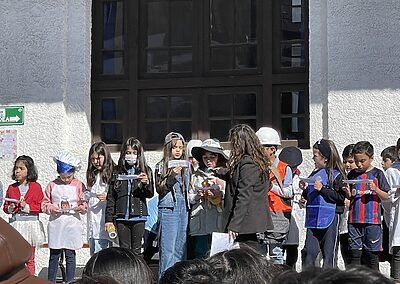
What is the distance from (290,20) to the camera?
8.33 meters

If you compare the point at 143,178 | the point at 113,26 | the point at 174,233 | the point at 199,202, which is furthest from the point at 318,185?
the point at 113,26

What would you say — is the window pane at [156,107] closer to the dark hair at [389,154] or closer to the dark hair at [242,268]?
the dark hair at [389,154]

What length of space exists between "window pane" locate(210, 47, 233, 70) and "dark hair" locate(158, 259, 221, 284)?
606 centimetres

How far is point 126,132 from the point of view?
8.60 meters

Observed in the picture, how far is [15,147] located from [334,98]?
11.7 feet

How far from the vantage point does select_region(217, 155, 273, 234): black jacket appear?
19.9ft

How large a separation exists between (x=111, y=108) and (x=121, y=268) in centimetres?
587

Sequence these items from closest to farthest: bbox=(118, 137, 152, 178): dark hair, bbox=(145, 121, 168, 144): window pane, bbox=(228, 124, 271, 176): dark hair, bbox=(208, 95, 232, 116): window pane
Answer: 1. bbox=(228, 124, 271, 176): dark hair
2. bbox=(118, 137, 152, 178): dark hair
3. bbox=(208, 95, 232, 116): window pane
4. bbox=(145, 121, 168, 144): window pane

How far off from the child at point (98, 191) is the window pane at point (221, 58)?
6.46 feet

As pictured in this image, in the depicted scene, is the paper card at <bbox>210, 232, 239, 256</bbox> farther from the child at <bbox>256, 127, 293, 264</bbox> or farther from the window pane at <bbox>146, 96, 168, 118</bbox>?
the window pane at <bbox>146, 96, 168, 118</bbox>

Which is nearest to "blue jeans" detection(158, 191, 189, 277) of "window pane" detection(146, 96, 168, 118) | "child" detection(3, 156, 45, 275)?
"child" detection(3, 156, 45, 275)

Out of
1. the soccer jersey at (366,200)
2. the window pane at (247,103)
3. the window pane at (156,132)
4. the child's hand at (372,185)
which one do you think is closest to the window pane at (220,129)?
the window pane at (247,103)

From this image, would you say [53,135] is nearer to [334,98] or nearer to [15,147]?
[15,147]

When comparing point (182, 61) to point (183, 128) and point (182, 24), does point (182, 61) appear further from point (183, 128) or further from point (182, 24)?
point (183, 128)
